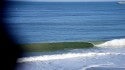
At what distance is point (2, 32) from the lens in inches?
82.1

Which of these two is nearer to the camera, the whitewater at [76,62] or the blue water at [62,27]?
the whitewater at [76,62]

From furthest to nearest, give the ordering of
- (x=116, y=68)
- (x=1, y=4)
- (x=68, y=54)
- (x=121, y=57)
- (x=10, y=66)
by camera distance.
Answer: (x=68, y=54) → (x=121, y=57) → (x=116, y=68) → (x=10, y=66) → (x=1, y=4)

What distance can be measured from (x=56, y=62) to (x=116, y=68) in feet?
7.07

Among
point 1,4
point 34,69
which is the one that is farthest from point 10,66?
point 34,69

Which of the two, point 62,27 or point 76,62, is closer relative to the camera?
point 76,62

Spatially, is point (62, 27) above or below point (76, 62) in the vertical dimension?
below

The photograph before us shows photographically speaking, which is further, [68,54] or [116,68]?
[68,54]

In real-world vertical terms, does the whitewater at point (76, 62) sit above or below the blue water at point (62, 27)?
above

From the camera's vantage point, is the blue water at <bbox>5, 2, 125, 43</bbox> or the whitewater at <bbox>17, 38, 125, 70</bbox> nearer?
the whitewater at <bbox>17, 38, 125, 70</bbox>

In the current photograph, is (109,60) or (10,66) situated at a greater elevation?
(10,66)

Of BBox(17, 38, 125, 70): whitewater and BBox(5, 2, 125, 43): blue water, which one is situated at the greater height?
BBox(17, 38, 125, 70): whitewater

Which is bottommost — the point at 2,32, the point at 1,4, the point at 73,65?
the point at 73,65

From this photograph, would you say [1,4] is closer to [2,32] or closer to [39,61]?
[2,32]

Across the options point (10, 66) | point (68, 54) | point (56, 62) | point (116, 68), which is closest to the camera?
point (10, 66)
